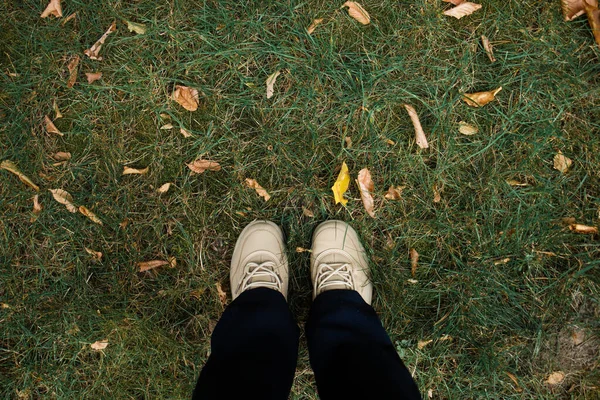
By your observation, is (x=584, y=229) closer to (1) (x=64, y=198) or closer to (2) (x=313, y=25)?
(2) (x=313, y=25)

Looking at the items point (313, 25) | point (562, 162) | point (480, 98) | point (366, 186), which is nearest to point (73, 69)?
point (313, 25)

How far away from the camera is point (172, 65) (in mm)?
2164

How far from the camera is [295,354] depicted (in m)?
1.72

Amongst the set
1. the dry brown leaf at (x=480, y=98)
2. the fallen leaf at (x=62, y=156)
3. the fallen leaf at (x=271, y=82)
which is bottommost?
the fallen leaf at (x=62, y=156)

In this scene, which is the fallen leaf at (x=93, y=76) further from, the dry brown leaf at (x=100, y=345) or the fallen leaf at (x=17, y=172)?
the dry brown leaf at (x=100, y=345)

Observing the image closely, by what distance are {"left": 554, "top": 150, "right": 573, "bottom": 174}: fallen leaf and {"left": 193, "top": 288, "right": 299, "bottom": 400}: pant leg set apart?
5.20ft

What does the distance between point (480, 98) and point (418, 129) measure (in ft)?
1.18

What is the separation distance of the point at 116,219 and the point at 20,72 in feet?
3.29

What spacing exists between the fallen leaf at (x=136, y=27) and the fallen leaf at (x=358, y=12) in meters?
1.10

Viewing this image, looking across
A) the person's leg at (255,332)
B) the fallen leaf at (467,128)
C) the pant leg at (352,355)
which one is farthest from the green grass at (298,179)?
the pant leg at (352,355)

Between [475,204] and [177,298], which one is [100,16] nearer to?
[177,298]

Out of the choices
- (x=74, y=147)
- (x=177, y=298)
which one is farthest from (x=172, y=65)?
(x=177, y=298)

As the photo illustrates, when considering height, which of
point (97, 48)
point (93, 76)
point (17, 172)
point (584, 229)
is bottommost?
point (584, 229)

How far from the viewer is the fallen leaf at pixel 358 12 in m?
2.09
